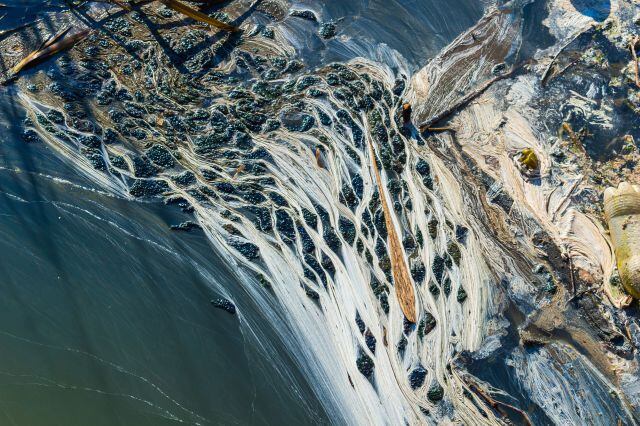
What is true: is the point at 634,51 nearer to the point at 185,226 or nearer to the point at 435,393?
the point at 435,393

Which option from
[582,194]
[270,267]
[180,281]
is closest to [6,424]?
[180,281]

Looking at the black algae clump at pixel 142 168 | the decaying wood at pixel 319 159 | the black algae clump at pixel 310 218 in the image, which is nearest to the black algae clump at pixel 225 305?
the black algae clump at pixel 310 218

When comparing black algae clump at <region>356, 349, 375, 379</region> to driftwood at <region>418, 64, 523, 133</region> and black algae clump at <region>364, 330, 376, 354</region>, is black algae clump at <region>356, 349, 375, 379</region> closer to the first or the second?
black algae clump at <region>364, 330, 376, 354</region>

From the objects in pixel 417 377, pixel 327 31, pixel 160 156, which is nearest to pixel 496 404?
pixel 417 377

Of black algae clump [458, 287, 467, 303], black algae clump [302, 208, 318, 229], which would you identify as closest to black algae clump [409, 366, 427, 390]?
black algae clump [458, 287, 467, 303]

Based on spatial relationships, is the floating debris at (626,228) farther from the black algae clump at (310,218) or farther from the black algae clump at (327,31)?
the black algae clump at (327,31)

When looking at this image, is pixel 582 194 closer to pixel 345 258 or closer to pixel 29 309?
pixel 345 258
